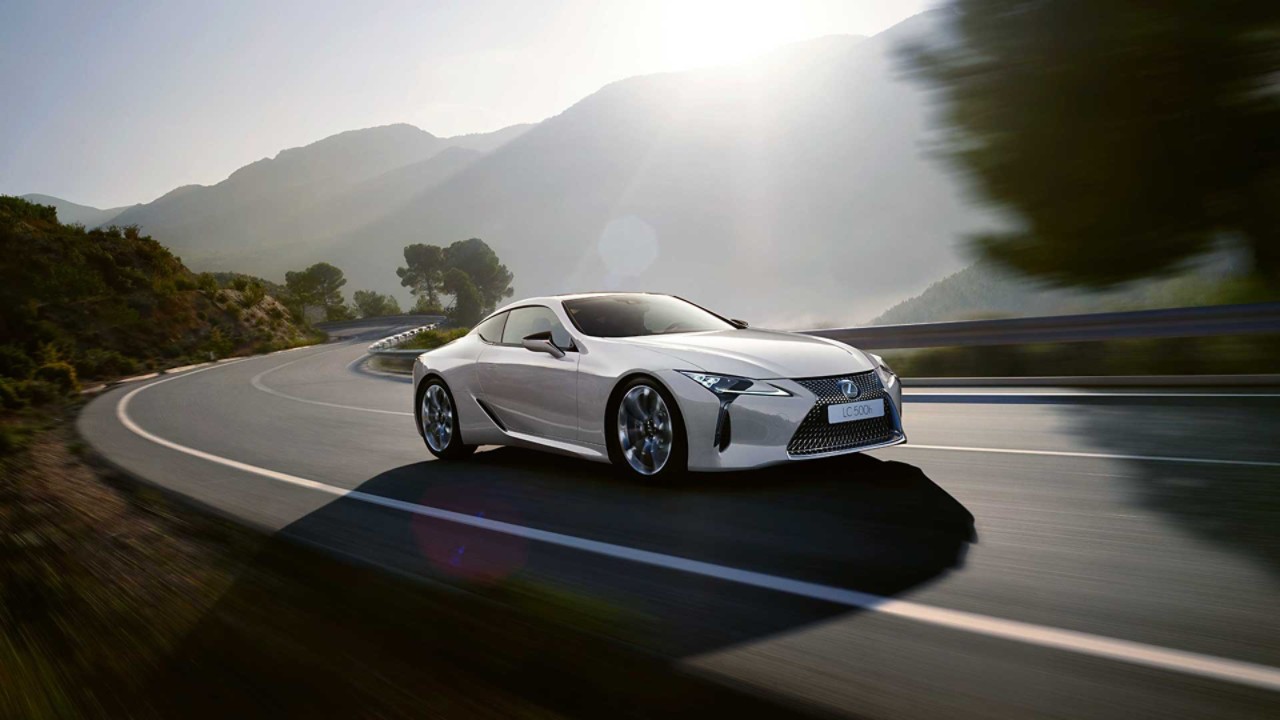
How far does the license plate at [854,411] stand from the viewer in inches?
221

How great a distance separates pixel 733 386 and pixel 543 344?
1.73 m

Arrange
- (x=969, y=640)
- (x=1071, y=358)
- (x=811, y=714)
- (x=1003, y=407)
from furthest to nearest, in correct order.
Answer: (x=1071, y=358), (x=1003, y=407), (x=969, y=640), (x=811, y=714)

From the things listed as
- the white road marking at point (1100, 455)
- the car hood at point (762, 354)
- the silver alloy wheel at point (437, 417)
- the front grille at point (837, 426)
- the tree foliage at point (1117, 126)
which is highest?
the tree foliage at point (1117, 126)

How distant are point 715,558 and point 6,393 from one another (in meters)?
17.0

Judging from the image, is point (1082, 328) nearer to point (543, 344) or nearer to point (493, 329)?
point (493, 329)

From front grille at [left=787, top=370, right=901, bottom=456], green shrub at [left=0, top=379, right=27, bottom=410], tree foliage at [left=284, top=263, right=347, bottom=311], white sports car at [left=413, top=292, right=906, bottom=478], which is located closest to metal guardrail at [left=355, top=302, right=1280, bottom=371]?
white sports car at [left=413, top=292, right=906, bottom=478]

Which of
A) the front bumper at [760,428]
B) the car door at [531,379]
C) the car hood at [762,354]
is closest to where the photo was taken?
the front bumper at [760,428]

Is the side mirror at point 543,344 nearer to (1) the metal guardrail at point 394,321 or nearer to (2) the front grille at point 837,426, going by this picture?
(2) the front grille at point 837,426

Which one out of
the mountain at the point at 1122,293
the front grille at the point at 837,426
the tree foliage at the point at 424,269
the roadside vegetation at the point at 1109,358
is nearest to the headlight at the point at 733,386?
the front grille at the point at 837,426

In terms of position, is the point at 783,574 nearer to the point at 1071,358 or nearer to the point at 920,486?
the point at 920,486

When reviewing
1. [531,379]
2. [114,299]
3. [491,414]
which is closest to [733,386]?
[531,379]

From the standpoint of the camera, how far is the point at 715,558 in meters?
4.40

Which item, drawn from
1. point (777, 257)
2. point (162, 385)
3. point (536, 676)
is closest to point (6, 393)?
point (162, 385)

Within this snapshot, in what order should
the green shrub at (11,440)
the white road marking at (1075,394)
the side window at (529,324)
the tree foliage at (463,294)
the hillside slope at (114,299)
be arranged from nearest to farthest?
the side window at (529,324), the white road marking at (1075,394), the green shrub at (11,440), the hillside slope at (114,299), the tree foliage at (463,294)
